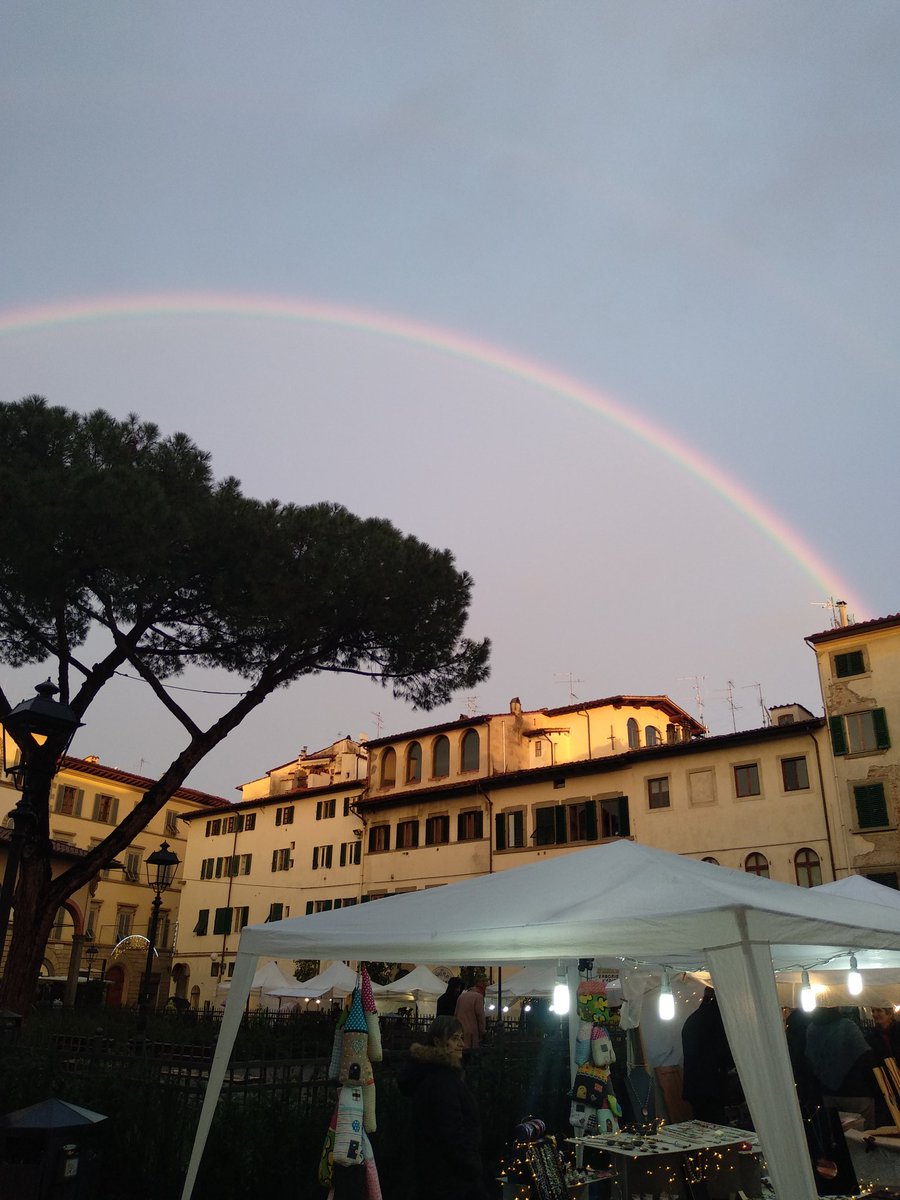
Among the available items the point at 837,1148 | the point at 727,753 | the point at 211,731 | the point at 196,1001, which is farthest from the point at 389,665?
the point at 196,1001

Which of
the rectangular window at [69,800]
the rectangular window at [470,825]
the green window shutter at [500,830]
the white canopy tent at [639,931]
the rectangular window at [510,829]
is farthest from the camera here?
the rectangular window at [69,800]

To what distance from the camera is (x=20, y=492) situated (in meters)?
15.7

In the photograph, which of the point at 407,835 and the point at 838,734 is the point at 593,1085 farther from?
the point at 407,835

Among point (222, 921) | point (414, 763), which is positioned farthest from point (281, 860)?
point (414, 763)

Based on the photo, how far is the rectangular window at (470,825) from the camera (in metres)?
39.2

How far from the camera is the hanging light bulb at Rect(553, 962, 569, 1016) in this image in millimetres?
9992

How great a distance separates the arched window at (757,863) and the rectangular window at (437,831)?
13.6 metres

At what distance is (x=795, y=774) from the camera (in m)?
30.9

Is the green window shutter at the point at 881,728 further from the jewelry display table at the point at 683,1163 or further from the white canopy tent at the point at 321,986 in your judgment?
the jewelry display table at the point at 683,1163

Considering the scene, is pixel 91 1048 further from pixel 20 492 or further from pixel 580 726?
pixel 580 726

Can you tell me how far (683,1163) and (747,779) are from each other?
25774 millimetres

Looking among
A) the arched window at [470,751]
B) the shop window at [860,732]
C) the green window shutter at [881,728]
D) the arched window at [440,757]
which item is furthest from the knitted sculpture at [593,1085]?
the arched window at [440,757]

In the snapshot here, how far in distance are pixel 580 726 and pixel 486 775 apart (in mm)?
4786

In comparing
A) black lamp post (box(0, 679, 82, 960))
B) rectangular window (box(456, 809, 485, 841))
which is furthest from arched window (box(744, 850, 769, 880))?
black lamp post (box(0, 679, 82, 960))
